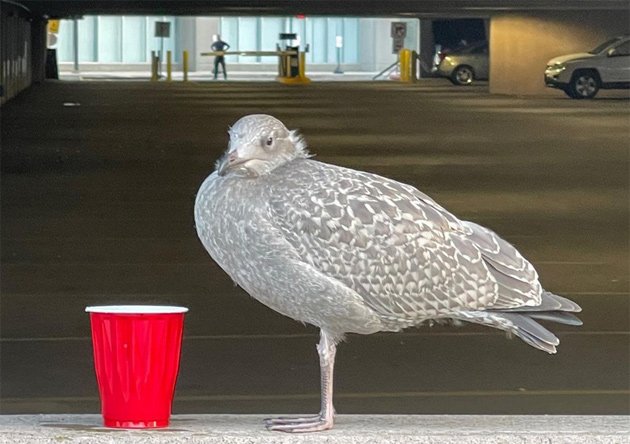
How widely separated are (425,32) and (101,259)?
177ft

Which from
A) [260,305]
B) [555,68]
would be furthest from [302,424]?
[555,68]

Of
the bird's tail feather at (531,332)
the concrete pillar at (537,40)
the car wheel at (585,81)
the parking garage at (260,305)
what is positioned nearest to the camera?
the bird's tail feather at (531,332)

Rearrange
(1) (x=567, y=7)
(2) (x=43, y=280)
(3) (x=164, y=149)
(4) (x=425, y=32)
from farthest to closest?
(4) (x=425, y=32) → (1) (x=567, y=7) → (3) (x=164, y=149) → (2) (x=43, y=280)

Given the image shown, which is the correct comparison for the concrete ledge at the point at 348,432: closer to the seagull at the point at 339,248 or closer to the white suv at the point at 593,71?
the seagull at the point at 339,248

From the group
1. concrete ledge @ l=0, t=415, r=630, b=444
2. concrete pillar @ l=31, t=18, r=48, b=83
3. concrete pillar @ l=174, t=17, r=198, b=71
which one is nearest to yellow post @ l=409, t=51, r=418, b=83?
concrete pillar @ l=31, t=18, r=48, b=83

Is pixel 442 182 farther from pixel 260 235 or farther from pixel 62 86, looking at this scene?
pixel 62 86

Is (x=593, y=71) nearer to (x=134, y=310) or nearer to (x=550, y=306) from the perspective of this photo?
(x=550, y=306)

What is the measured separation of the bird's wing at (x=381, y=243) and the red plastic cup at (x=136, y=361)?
48 cm

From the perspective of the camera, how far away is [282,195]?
3.88m

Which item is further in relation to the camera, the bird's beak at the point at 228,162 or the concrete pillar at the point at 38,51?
the concrete pillar at the point at 38,51

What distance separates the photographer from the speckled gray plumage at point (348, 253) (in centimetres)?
386

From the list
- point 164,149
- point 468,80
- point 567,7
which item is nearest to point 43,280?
point 164,149

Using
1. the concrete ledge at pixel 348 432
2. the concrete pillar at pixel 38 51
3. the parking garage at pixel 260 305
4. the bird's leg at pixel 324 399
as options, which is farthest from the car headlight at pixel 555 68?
the bird's leg at pixel 324 399

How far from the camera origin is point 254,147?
3.90m
